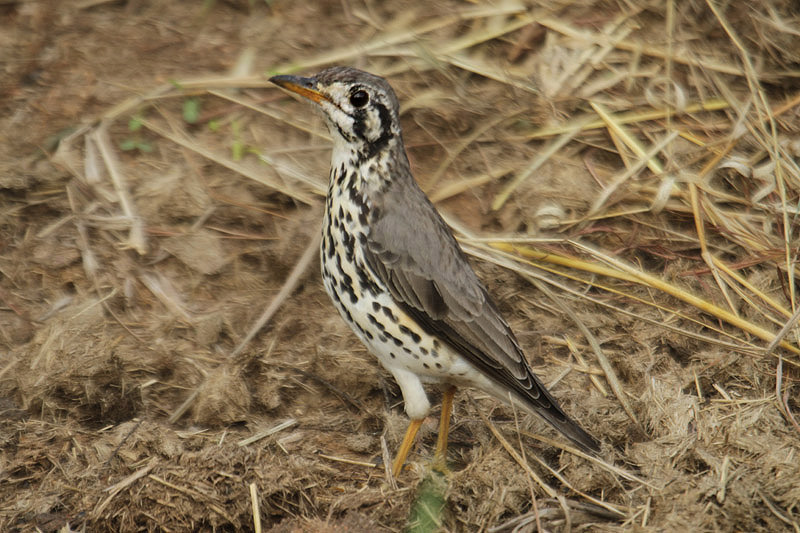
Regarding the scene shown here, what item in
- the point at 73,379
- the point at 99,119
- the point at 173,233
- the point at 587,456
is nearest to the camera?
the point at 587,456

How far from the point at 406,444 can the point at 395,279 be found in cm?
92

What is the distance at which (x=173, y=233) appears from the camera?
6.40 metres

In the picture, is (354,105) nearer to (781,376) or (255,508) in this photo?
(255,508)

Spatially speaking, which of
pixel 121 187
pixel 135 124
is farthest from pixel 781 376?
pixel 135 124

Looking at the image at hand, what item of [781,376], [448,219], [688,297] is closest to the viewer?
[781,376]

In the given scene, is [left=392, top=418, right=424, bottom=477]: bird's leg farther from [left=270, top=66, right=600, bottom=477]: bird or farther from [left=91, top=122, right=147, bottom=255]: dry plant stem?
[left=91, top=122, right=147, bottom=255]: dry plant stem

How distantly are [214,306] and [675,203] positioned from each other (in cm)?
Answer: 315

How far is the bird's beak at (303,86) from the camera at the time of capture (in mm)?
4828

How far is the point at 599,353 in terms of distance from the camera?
18.4 ft

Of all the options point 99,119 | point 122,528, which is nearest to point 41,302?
point 99,119

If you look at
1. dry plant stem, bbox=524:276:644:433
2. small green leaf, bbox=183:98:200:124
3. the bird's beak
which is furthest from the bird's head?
small green leaf, bbox=183:98:200:124

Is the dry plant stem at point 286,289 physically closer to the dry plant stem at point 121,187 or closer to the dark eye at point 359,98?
the dry plant stem at point 121,187

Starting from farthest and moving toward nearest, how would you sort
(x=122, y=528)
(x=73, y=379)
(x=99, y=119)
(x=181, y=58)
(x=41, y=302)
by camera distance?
1. (x=181, y=58)
2. (x=99, y=119)
3. (x=41, y=302)
4. (x=73, y=379)
5. (x=122, y=528)

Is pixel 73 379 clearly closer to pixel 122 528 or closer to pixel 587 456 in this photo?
pixel 122 528
